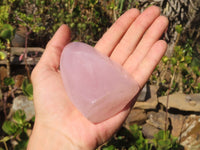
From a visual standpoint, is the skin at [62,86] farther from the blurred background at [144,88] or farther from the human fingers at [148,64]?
the blurred background at [144,88]

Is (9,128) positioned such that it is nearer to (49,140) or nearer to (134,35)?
(49,140)

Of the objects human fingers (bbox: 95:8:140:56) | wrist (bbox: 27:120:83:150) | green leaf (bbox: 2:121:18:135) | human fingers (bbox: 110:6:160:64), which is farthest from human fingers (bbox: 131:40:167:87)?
green leaf (bbox: 2:121:18:135)

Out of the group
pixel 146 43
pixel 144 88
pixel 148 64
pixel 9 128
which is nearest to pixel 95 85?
pixel 148 64

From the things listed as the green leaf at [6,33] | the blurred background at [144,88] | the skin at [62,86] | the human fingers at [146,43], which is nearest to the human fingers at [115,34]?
the skin at [62,86]

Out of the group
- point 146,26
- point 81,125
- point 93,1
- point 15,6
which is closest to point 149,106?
point 146,26

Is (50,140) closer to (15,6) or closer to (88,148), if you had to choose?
(88,148)
